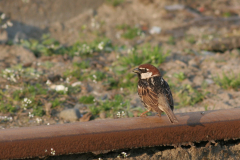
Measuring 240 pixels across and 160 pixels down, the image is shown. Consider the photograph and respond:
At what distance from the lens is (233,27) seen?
8.07 m

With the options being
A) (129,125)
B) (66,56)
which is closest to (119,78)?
(66,56)

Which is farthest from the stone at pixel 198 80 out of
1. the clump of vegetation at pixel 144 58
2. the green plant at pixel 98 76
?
the green plant at pixel 98 76

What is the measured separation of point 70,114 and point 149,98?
3.86 ft

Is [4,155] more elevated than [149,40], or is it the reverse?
[149,40]

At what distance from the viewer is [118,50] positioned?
692 cm

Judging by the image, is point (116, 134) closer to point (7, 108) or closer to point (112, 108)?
point (112, 108)

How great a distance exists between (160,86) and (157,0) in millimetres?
5535

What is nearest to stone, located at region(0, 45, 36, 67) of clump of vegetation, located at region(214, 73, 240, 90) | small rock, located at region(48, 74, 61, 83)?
→ small rock, located at region(48, 74, 61, 83)

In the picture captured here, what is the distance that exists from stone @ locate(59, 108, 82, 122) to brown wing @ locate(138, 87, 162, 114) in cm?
98

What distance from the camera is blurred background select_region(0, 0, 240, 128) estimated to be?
501 centimetres

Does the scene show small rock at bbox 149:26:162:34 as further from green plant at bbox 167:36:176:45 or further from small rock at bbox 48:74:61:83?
small rock at bbox 48:74:61:83

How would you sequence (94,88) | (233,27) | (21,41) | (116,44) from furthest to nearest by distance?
(233,27) < (116,44) < (21,41) < (94,88)

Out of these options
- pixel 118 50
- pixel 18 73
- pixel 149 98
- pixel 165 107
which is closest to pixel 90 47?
pixel 118 50

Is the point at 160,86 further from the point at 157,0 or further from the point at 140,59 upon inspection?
the point at 157,0
